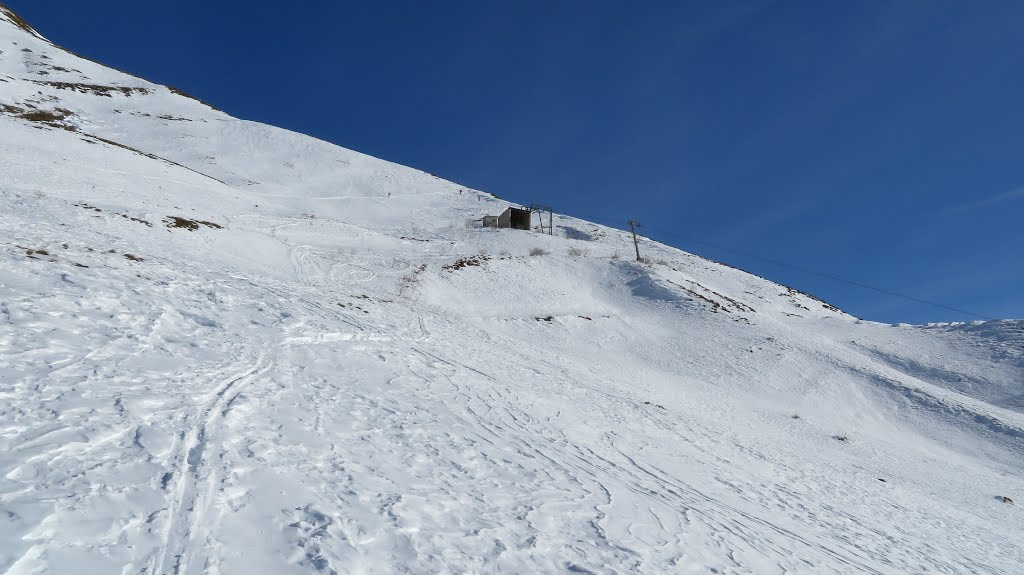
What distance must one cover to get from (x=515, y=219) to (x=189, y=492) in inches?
1851

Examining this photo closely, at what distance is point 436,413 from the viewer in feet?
34.2

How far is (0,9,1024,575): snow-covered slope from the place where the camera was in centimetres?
564

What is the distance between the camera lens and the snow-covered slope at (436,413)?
564 centimetres

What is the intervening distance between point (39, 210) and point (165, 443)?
67.2ft

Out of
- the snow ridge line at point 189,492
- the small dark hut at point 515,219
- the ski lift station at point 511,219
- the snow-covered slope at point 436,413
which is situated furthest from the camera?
the small dark hut at point 515,219

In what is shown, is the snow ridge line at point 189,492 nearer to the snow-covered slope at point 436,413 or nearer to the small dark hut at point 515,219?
the snow-covered slope at point 436,413

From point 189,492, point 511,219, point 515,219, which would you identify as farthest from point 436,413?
point 515,219

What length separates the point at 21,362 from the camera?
24.8 feet

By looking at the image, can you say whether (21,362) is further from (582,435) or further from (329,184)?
(329,184)

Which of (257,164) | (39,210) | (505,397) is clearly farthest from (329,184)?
(505,397)

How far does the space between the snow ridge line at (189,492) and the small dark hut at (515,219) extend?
144 feet

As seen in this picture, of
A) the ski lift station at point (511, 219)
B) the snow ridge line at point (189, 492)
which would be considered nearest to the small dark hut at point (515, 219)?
the ski lift station at point (511, 219)

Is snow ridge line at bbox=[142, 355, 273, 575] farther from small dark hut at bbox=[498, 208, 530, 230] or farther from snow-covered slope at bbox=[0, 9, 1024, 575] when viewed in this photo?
small dark hut at bbox=[498, 208, 530, 230]

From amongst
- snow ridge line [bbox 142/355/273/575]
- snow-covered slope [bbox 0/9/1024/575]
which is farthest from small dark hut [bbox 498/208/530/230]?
snow ridge line [bbox 142/355/273/575]
